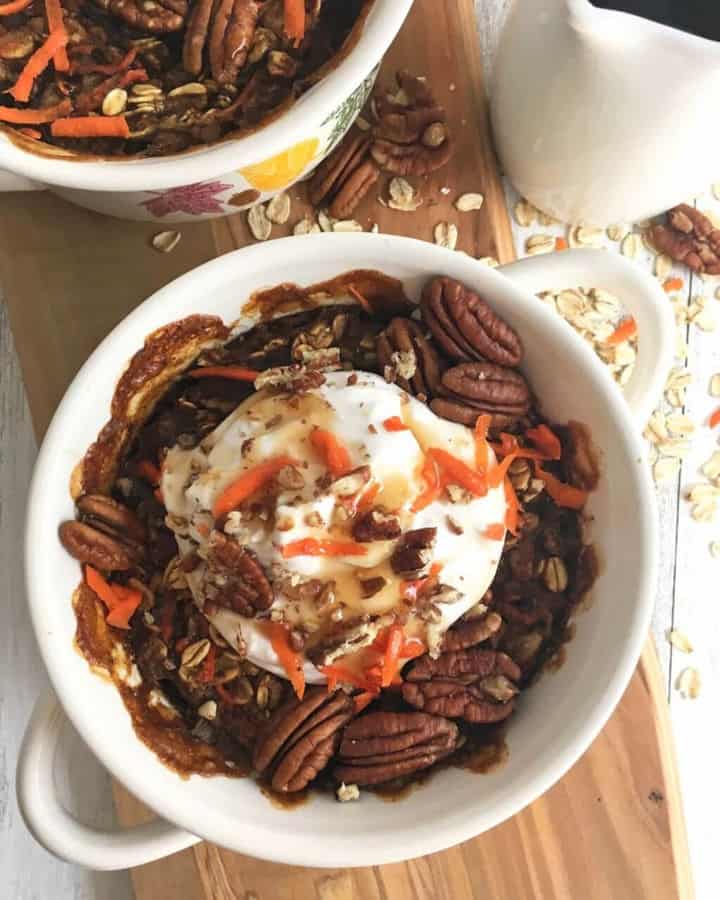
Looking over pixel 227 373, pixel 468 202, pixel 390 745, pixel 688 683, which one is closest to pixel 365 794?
pixel 390 745

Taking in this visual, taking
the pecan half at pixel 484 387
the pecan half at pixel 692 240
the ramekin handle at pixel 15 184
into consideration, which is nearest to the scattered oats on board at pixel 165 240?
the ramekin handle at pixel 15 184

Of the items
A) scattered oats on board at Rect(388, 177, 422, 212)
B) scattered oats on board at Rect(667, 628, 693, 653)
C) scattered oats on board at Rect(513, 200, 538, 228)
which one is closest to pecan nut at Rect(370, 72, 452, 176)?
scattered oats on board at Rect(388, 177, 422, 212)

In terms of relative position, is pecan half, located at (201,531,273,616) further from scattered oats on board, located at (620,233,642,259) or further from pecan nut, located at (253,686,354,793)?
scattered oats on board, located at (620,233,642,259)

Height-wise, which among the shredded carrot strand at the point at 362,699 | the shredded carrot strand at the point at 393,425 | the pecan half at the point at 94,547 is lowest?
the shredded carrot strand at the point at 362,699

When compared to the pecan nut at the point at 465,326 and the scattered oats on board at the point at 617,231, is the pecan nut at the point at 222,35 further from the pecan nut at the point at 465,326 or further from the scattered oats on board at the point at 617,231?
the scattered oats on board at the point at 617,231

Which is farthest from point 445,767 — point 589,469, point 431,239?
point 431,239

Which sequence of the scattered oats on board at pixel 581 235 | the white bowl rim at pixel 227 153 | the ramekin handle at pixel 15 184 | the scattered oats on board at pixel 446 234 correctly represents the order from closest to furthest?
the white bowl rim at pixel 227 153 < the ramekin handle at pixel 15 184 < the scattered oats on board at pixel 446 234 < the scattered oats on board at pixel 581 235
